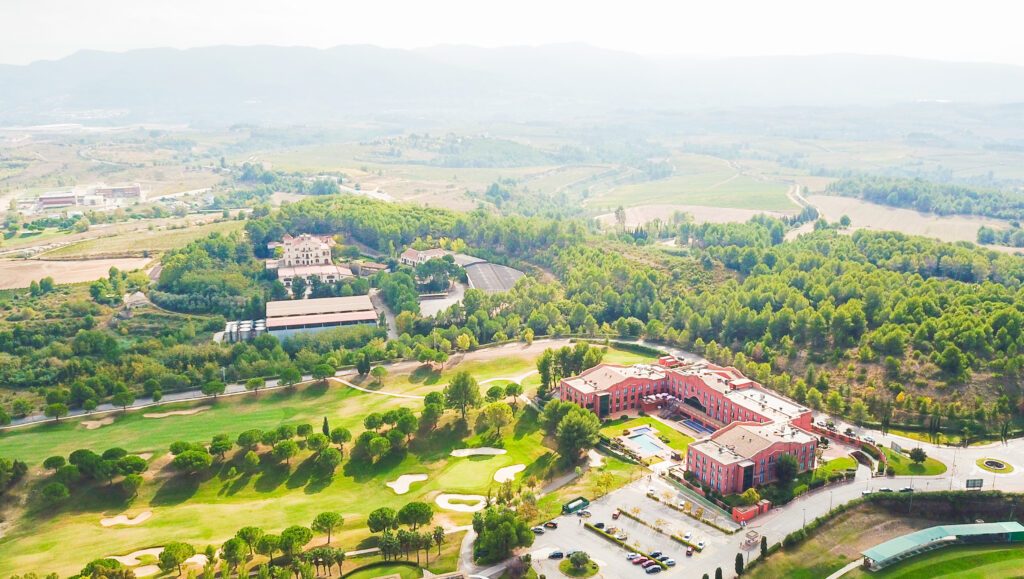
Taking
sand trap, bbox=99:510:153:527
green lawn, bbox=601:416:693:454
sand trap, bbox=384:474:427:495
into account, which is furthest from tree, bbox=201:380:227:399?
green lawn, bbox=601:416:693:454

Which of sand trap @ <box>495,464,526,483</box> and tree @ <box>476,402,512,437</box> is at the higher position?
tree @ <box>476,402,512,437</box>

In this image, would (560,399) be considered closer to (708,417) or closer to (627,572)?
(708,417)

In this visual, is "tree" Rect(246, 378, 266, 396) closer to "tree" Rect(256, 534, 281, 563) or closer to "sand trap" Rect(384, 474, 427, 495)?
"sand trap" Rect(384, 474, 427, 495)

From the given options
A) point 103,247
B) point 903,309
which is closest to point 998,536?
point 903,309

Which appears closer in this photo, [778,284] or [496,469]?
[496,469]

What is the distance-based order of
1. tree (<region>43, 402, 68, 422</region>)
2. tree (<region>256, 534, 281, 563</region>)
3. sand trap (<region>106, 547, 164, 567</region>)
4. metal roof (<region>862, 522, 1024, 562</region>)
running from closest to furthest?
tree (<region>256, 534, 281, 563</region>)
metal roof (<region>862, 522, 1024, 562</region>)
sand trap (<region>106, 547, 164, 567</region>)
tree (<region>43, 402, 68, 422</region>)

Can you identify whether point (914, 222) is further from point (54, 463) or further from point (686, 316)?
point (54, 463)

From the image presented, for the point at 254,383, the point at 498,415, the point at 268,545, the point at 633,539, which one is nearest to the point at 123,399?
the point at 254,383
